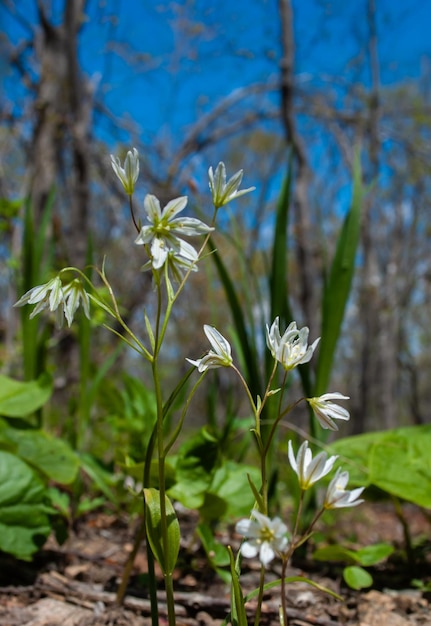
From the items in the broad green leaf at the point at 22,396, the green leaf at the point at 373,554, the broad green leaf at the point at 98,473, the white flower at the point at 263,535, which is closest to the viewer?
the white flower at the point at 263,535

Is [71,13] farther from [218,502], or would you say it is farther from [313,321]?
[218,502]

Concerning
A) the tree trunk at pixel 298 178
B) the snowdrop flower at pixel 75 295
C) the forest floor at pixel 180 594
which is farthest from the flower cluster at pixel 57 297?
the tree trunk at pixel 298 178

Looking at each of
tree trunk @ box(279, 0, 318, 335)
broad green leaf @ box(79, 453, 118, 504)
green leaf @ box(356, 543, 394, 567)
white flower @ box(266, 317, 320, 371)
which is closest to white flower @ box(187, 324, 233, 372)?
white flower @ box(266, 317, 320, 371)

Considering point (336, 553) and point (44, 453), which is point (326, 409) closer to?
point (336, 553)

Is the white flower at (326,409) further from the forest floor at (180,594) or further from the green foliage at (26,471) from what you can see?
the green foliage at (26,471)

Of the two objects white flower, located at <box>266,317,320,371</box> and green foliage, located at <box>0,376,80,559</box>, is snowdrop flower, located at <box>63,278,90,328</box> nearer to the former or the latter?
white flower, located at <box>266,317,320,371</box>

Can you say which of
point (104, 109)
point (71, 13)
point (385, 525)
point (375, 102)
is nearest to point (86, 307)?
point (385, 525)

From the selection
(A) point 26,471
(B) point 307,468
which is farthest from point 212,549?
(B) point 307,468
